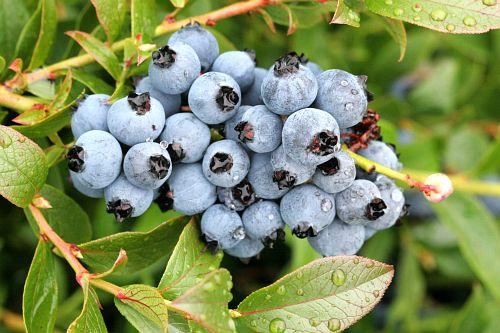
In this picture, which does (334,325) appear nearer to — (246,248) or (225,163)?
(246,248)

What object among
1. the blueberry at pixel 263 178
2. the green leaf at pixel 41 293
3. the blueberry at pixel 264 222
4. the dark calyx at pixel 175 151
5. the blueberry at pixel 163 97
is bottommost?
the green leaf at pixel 41 293

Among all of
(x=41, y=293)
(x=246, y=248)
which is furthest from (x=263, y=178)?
(x=41, y=293)

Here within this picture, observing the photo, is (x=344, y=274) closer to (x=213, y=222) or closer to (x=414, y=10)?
(x=213, y=222)

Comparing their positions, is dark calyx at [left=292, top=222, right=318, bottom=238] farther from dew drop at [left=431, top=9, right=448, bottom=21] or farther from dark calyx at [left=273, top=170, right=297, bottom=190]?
dew drop at [left=431, top=9, right=448, bottom=21]

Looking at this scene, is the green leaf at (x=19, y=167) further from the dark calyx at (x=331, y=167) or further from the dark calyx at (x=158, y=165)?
the dark calyx at (x=331, y=167)

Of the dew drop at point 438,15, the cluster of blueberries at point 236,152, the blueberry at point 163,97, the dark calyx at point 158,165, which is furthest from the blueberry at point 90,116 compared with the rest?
the dew drop at point 438,15
